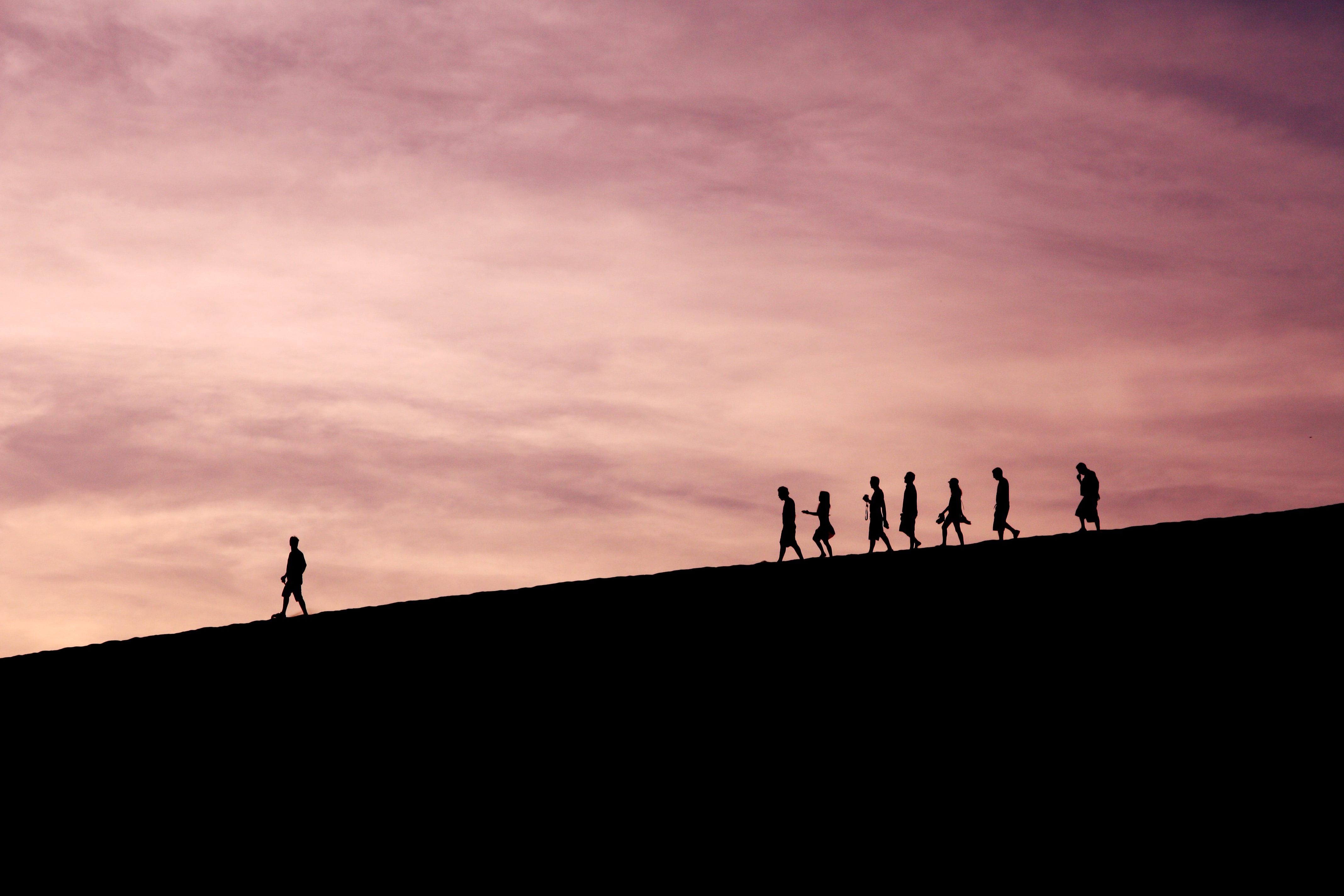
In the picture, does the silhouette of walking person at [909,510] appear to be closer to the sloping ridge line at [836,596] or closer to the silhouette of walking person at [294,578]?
the sloping ridge line at [836,596]

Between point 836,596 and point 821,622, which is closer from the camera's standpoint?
point 821,622

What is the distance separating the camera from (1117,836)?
12.4m

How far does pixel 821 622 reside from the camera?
19.3m

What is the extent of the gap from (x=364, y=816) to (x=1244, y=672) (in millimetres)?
9615

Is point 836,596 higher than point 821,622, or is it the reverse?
point 836,596

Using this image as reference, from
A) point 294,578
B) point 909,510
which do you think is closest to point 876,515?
point 909,510

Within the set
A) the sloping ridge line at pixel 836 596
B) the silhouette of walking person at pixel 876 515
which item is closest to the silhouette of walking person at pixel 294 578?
the sloping ridge line at pixel 836 596

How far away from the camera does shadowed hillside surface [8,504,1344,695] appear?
16.8 m

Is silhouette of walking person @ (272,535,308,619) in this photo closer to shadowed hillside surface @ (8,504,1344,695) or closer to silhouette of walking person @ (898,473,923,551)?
shadowed hillside surface @ (8,504,1344,695)

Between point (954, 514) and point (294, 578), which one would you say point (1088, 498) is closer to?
point (954, 514)

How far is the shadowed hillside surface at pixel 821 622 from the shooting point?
16750 millimetres

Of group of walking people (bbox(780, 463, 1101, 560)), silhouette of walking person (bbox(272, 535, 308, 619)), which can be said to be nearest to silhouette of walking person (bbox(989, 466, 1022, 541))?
group of walking people (bbox(780, 463, 1101, 560))

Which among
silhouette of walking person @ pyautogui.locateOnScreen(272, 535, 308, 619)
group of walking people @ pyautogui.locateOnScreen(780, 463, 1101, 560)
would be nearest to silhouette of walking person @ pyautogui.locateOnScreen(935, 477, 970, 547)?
group of walking people @ pyautogui.locateOnScreen(780, 463, 1101, 560)

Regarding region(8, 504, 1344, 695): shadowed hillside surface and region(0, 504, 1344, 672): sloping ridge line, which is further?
region(0, 504, 1344, 672): sloping ridge line
